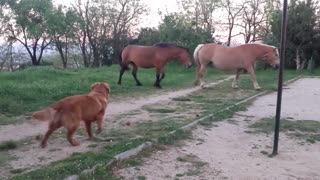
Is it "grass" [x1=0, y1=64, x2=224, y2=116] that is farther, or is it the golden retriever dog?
"grass" [x1=0, y1=64, x2=224, y2=116]

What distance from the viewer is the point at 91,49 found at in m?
30.4

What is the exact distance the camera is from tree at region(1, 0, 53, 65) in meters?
27.0

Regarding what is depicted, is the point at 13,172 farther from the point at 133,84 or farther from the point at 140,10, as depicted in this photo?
the point at 140,10

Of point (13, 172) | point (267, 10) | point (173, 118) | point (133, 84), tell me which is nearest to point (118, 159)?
point (13, 172)

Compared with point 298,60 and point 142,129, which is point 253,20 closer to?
point 298,60

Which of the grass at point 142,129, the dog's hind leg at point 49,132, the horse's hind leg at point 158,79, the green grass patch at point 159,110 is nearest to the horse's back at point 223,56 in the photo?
the grass at point 142,129

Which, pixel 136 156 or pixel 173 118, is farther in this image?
pixel 173 118

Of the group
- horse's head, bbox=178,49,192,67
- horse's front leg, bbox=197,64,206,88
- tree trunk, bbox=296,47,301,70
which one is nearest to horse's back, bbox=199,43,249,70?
horse's front leg, bbox=197,64,206,88

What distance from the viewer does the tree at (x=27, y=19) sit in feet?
88.5

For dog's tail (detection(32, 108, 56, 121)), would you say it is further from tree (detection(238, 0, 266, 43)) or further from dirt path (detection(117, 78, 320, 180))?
tree (detection(238, 0, 266, 43))

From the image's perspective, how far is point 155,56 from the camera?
1358 cm

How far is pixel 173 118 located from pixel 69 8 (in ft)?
76.0

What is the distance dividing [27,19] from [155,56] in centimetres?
1649

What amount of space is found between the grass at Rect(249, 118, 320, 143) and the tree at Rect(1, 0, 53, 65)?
2191cm
